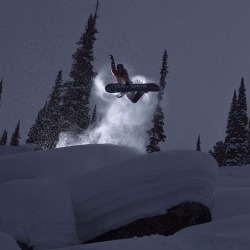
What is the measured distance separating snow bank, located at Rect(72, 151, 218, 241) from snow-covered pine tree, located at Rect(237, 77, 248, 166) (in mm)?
26602

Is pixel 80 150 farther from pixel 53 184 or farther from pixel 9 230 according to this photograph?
pixel 9 230

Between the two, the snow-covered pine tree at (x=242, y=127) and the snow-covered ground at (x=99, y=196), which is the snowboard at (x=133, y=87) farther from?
the snow-covered pine tree at (x=242, y=127)

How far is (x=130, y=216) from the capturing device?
8750mm

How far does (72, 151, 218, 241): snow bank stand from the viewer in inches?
347

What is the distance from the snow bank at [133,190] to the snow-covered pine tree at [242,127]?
26.6 m

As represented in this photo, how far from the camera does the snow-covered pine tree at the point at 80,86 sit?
80.3ft

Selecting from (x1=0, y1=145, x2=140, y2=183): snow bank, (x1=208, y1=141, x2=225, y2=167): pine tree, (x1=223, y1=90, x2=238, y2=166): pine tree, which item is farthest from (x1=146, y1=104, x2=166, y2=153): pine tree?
(x1=0, y1=145, x2=140, y2=183): snow bank

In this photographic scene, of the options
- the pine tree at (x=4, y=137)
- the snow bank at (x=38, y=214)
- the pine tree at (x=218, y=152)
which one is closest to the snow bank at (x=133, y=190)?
the snow bank at (x=38, y=214)

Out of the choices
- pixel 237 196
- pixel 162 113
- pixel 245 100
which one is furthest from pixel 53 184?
pixel 245 100

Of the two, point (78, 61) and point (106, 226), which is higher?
point (78, 61)

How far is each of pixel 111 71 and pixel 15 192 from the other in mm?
10330

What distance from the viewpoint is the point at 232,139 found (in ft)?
116

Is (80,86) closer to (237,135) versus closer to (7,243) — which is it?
(237,135)

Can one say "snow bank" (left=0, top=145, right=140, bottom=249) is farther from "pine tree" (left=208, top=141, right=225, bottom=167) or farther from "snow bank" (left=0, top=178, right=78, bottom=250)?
"pine tree" (left=208, top=141, right=225, bottom=167)
